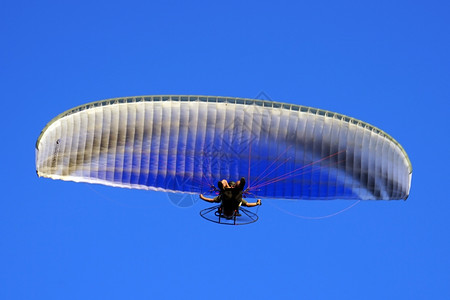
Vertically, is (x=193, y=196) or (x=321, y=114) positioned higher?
(x=321, y=114)

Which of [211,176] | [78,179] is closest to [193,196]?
[211,176]

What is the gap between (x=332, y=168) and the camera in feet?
205

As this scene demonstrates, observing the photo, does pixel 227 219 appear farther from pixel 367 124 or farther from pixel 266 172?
pixel 367 124

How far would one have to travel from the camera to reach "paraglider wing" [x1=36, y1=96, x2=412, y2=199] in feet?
203

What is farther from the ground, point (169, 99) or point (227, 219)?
point (169, 99)

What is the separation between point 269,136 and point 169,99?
491 centimetres

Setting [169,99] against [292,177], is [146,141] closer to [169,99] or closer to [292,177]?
[169,99]

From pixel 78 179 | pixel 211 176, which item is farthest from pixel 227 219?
pixel 78 179

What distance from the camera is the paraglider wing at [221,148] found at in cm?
6191

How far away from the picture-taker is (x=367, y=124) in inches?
2457

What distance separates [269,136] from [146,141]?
18.6 ft

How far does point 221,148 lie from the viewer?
62.3 meters

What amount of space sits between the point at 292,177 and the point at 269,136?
221 cm

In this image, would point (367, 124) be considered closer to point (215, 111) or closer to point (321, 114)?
point (321, 114)
